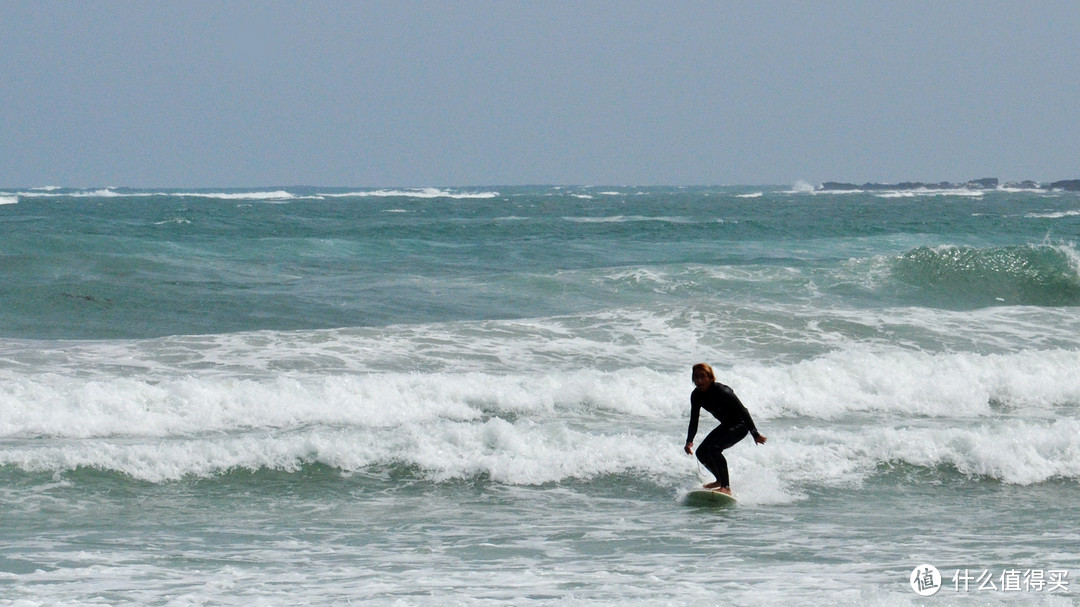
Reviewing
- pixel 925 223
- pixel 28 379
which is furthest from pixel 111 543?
pixel 925 223

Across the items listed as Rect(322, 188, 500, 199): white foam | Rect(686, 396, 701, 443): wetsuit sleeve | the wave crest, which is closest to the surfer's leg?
Rect(686, 396, 701, 443): wetsuit sleeve

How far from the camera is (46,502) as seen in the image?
8.56 meters

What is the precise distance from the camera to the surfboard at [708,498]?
28.3ft

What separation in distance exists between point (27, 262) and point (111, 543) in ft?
62.7

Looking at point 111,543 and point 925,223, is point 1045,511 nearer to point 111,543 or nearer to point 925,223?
point 111,543

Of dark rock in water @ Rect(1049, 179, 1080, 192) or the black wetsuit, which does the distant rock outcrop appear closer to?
dark rock in water @ Rect(1049, 179, 1080, 192)

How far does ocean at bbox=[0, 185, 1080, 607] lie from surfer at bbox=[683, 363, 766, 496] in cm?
35

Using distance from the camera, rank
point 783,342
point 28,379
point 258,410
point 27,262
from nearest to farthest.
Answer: point 258,410 < point 28,379 < point 783,342 < point 27,262

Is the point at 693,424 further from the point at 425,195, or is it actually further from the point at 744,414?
Result: the point at 425,195

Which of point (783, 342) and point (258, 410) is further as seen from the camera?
point (783, 342)

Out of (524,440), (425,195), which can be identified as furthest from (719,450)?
(425,195)

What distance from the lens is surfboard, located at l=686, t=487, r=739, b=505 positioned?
28.3 ft

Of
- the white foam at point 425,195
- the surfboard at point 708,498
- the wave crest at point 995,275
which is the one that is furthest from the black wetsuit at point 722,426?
the white foam at point 425,195

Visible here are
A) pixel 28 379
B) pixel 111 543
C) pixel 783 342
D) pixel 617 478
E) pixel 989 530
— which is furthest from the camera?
pixel 783 342
